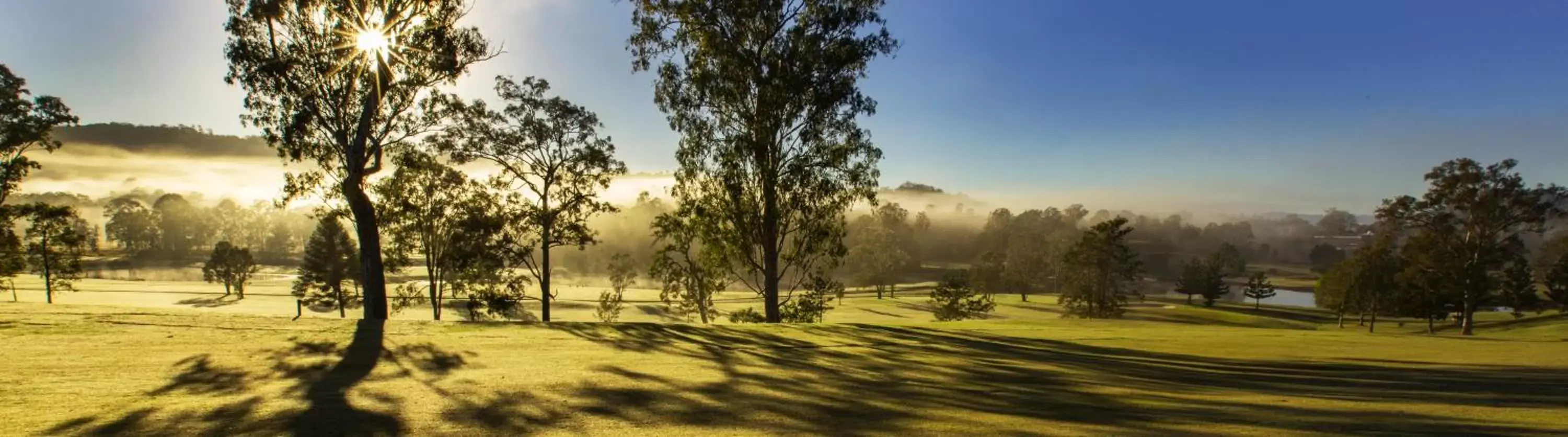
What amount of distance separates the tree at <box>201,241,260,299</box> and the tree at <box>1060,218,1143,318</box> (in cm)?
10299

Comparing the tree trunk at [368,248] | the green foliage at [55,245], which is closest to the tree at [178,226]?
the green foliage at [55,245]

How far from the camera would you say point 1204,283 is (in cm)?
10162

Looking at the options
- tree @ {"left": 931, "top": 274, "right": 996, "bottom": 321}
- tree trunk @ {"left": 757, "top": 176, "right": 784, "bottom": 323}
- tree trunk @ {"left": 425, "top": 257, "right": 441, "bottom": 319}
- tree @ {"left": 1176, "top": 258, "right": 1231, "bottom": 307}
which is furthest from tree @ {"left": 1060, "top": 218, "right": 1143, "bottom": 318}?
tree trunk @ {"left": 425, "top": 257, "right": 441, "bottom": 319}

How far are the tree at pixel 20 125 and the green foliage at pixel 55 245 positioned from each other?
46.4 ft

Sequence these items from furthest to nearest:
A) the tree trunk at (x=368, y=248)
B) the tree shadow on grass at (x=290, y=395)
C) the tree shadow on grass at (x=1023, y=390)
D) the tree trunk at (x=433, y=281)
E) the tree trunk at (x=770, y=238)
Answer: the tree trunk at (x=433, y=281) < the tree trunk at (x=770, y=238) < the tree trunk at (x=368, y=248) < the tree shadow on grass at (x=1023, y=390) < the tree shadow on grass at (x=290, y=395)

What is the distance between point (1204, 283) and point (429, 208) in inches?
4137

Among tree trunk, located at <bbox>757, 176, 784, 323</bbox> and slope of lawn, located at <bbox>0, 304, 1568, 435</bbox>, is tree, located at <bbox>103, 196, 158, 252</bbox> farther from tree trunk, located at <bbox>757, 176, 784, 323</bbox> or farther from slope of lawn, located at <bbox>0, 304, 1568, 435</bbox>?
tree trunk, located at <bbox>757, 176, 784, 323</bbox>

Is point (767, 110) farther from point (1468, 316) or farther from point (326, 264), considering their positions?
point (326, 264)

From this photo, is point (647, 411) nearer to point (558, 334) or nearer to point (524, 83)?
point (558, 334)

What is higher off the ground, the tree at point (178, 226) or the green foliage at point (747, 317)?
the tree at point (178, 226)

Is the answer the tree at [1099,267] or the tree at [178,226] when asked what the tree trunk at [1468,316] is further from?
the tree at [178,226]

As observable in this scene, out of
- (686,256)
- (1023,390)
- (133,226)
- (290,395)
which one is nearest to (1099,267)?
(686,256)

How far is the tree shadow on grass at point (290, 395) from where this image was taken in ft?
22.6

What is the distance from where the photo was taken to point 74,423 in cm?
680
